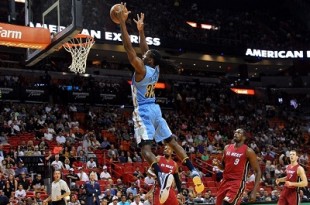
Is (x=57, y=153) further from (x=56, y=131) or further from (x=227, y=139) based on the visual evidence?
(x=227, y=139)

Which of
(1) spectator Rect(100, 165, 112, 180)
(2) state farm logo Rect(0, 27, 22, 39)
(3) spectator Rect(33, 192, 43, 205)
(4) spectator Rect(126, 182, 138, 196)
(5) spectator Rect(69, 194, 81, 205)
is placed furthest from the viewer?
(1) spectator Rect(100, 165, 112, 180)

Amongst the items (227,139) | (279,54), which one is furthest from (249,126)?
(279,54)

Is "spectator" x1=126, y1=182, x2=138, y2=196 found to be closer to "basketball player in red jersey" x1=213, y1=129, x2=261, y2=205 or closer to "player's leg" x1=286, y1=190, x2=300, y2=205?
"player's leg" x1=286, y1=190, x2=300, y2=205

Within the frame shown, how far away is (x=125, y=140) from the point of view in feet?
78.4

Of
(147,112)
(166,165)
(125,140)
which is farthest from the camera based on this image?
(125,140)

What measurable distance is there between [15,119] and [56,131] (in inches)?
70.1

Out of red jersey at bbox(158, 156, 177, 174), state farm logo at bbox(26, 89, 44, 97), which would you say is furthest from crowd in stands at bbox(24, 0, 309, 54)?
red jersey at bbox(158, 156, 177, 174)

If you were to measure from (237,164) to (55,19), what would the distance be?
4.70 m

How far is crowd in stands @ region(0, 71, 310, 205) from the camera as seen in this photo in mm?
17516

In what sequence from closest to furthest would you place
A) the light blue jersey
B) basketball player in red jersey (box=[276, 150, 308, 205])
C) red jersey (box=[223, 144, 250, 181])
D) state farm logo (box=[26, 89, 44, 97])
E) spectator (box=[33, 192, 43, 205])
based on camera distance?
1. the light blue jersey
2. red jersey (box=[223, 144, 250, 181])
3. basketball player in red jersey (box=[276, 150, 308, 205])
4. spectator (box=[33, 192, 43, 205])
5. state farm logo (box=[26, 89, 44, 97])

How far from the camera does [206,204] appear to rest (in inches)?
661

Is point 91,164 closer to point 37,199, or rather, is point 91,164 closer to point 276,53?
point 37,199

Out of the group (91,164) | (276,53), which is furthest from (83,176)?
(276,53)

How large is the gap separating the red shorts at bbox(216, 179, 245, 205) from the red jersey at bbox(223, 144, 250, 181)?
84mm
